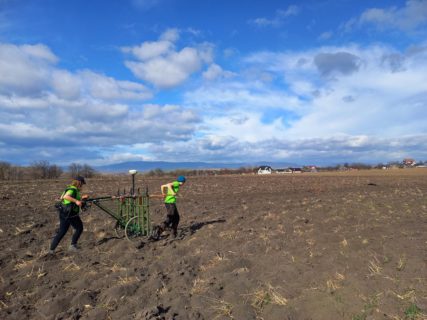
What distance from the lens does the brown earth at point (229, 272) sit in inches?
237

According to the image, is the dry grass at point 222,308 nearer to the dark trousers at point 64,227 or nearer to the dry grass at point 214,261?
the dry grass at point 214,261

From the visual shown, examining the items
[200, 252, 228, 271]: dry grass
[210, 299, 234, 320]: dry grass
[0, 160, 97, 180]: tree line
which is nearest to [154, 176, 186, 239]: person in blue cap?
[200, 252, 228, 271]: dry grass

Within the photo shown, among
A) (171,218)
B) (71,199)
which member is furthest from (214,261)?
(71,199)

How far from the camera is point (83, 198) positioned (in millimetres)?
10539

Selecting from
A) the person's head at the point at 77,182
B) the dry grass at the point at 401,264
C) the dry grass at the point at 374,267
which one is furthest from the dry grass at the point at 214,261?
the person's head at the point at 77,182

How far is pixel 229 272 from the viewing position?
7859 mm

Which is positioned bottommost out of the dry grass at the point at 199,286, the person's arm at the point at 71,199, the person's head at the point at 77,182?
the dry grass at the point at 199,286

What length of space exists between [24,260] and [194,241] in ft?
13.6

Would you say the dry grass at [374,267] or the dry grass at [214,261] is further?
the dry grass at [214,261]

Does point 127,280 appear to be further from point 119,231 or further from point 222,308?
point 119,231

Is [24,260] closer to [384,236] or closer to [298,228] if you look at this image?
[298,228]

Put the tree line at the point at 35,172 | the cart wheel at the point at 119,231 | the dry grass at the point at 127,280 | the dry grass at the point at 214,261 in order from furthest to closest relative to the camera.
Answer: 1. the tree line at the point at 35,172
2. the cart wheel at the point at 119,231
3. the dry grass at the point at 214,261
4. the dry grass at the point at 127,280

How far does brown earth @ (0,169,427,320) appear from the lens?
6.03m

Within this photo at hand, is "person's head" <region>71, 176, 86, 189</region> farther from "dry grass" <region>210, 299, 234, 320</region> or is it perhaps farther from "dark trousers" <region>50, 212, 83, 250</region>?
"dry grass" <region>210, 299, 234, 320</region>
